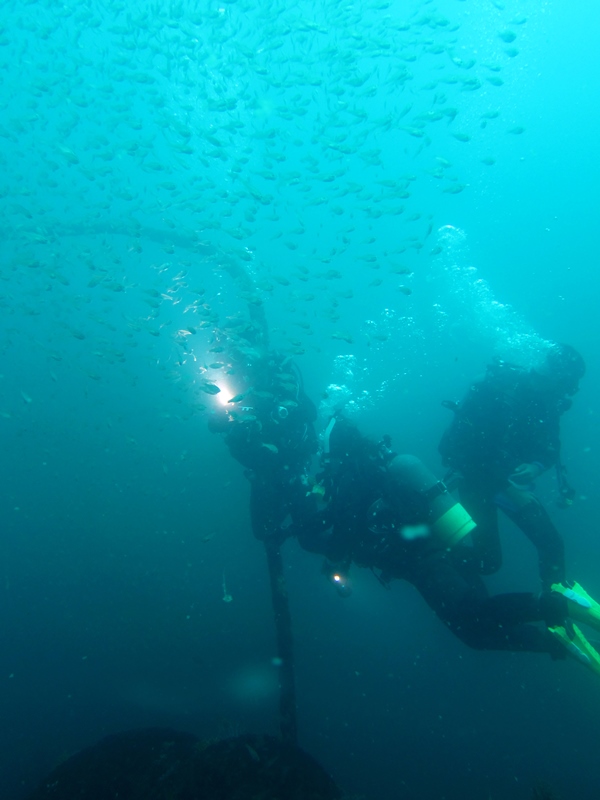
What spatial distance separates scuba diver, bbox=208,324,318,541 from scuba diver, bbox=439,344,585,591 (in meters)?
2.48

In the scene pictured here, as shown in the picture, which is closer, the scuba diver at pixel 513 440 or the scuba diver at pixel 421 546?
the scuba diver at pixel 421 546

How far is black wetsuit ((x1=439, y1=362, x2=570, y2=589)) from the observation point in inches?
235

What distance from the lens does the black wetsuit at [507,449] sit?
235 inches

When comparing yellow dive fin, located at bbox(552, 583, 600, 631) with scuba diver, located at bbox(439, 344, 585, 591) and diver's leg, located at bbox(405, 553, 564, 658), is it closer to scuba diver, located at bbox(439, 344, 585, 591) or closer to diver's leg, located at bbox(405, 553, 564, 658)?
diver's leg, located at bbox(405, 553, 564, 658)

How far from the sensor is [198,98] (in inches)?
737

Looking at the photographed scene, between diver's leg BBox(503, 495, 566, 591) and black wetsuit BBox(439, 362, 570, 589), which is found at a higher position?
black wetsuit BBox(439, 362, 570, 589)

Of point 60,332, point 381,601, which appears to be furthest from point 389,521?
point 60,332

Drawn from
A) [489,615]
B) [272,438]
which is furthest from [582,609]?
[272,438]

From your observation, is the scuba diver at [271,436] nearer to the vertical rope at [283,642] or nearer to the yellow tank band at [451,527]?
the vertical rope at [283,642]

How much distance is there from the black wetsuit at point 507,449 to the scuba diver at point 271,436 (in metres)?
2.46

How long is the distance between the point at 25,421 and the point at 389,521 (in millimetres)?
46302

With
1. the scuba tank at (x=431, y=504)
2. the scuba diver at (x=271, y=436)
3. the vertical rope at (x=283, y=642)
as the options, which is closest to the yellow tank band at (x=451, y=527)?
the scuba tank at (x=431, y=504)

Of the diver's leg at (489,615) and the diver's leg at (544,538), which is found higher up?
the diver's leg at (544,538)

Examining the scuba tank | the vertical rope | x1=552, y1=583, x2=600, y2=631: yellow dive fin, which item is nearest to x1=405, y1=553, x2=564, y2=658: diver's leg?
x1=552, y1=583, x2=600, y2=631: yellow dive fin
